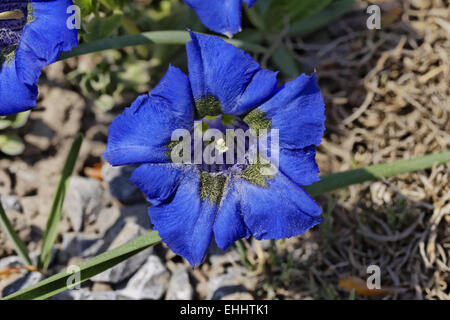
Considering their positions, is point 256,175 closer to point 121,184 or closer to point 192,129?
point 192,129

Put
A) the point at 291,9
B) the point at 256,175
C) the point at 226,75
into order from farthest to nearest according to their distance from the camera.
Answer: the point at 291,9
the point at 256,175
the point at 226,75

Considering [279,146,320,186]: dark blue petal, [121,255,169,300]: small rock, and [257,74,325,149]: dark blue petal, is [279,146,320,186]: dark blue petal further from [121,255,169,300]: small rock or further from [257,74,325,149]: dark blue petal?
[121,255,169,300]: small rock

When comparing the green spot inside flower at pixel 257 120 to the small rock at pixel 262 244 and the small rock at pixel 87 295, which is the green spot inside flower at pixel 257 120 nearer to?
the small rock at pixel 262 244

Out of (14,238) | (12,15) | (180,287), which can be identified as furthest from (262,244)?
(12,15)

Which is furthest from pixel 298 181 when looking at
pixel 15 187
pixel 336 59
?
pixel 15 187
